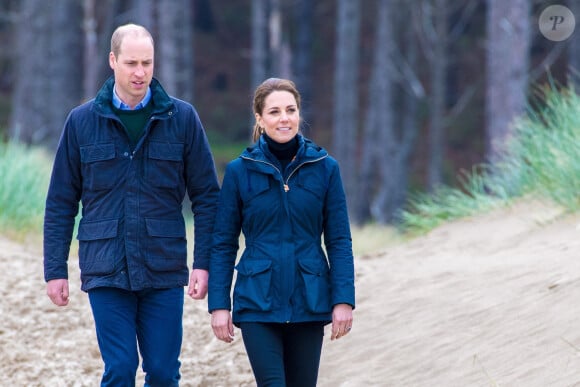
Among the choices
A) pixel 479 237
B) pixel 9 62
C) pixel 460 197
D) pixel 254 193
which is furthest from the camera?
pixel 9 62

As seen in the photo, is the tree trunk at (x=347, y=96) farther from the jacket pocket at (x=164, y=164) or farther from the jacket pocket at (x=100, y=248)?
the jacket pocket at (x=100, y=248)

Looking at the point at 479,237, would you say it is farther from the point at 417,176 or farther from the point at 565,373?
the point at 417,176

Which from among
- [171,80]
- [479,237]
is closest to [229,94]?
[171,80]

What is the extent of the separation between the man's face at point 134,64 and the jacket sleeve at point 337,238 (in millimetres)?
853

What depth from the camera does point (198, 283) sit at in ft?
15.0

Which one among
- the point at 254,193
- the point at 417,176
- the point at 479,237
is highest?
the point at 254,193

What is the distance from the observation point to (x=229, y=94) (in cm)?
3469

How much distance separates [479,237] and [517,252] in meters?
1.35

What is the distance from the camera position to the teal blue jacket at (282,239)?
4.27 meters

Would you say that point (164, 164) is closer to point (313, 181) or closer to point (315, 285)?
point (313, 181)

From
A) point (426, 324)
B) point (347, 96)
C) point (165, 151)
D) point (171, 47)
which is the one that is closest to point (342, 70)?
point (347, 96)

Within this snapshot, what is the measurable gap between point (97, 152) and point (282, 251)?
0.92m

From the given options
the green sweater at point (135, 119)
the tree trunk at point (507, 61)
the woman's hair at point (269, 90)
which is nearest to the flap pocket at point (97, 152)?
the green sweater at point (135, 119)

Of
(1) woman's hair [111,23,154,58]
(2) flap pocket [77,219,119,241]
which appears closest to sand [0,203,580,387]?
(2) flap pocket [77,219,119,241]
